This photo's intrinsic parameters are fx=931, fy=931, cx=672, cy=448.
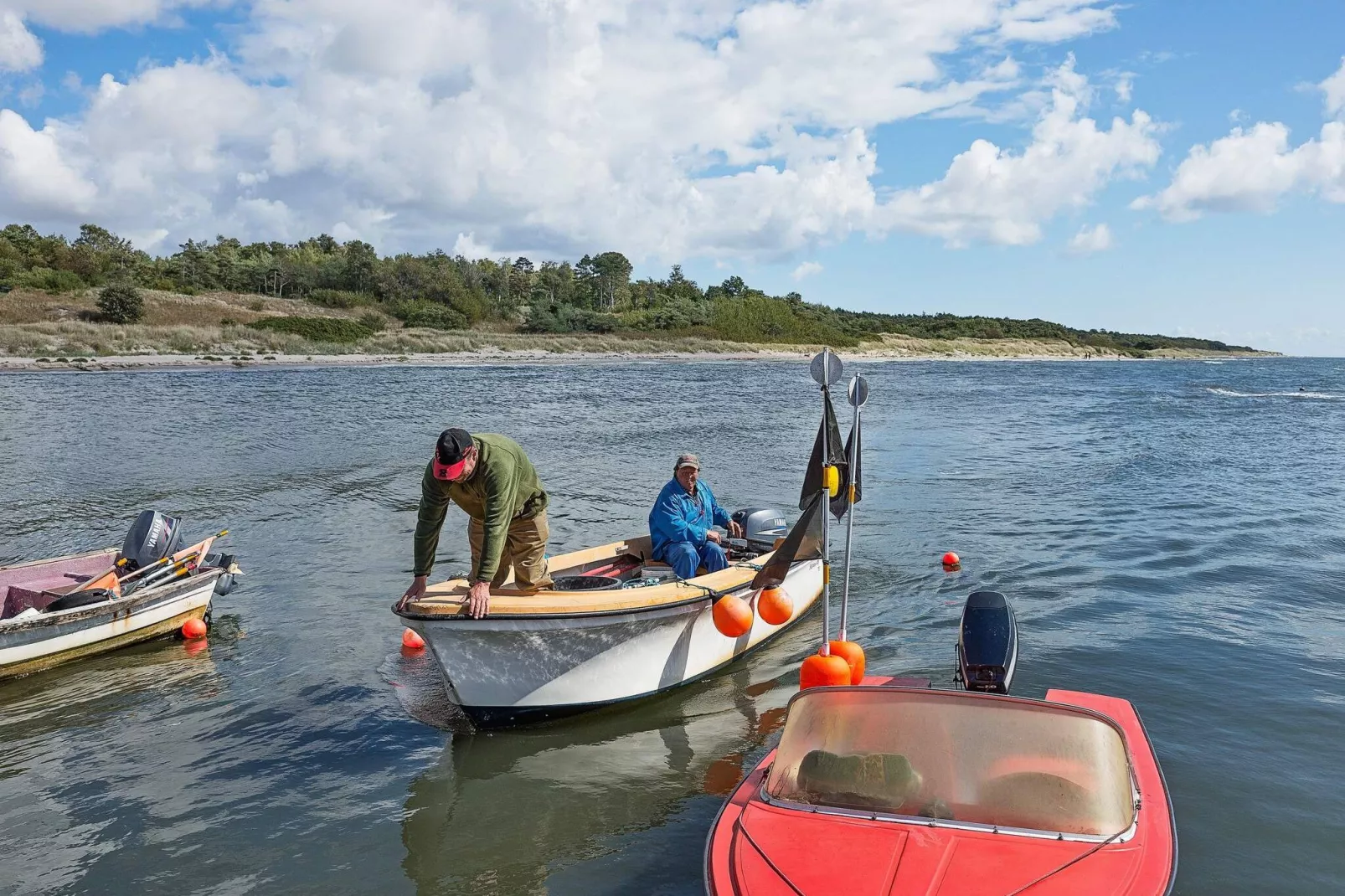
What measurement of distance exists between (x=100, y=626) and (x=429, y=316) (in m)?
74.3

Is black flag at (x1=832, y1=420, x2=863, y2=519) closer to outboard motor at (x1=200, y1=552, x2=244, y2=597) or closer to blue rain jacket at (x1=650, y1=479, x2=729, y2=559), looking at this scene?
blue rain jacket at (x1=650, y1=479, x2=729, y2=559)

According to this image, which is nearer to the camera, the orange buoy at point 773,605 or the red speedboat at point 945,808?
the red speedboat at point 945,808

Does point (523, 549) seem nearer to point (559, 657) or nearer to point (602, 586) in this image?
point (559, 657)

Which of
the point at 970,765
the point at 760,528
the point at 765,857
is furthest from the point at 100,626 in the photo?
the point at 970,765

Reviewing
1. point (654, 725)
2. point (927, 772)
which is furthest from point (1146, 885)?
point (654, 725)

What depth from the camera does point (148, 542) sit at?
31.9ft

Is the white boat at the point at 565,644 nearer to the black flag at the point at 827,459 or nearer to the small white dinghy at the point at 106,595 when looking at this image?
the black flag at the point at 827,459

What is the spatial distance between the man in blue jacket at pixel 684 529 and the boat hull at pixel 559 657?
1075 millimetres

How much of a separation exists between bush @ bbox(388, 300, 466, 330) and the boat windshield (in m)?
77.3

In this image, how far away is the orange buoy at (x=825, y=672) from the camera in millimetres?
6523

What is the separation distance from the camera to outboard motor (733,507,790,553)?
34.2ft

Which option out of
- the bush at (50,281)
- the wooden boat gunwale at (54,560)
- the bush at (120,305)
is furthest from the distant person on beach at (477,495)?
the bush at (50,281)

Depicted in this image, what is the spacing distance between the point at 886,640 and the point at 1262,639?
3586 mm

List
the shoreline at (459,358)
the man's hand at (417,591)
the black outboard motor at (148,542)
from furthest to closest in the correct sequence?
the shoreline at (459,358), the black outboard motor at (148,542), the man's hand at (417,591)
